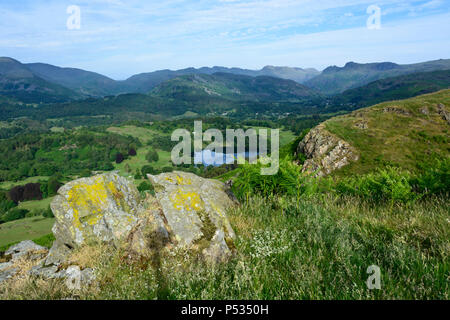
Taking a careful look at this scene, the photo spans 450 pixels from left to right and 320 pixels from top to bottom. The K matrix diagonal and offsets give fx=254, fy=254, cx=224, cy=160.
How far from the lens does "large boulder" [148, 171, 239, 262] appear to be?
590cm

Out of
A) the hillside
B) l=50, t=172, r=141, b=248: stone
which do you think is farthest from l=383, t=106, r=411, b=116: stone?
l=50, t=172, r=141, b=248: stone

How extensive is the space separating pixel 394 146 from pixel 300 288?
190ft

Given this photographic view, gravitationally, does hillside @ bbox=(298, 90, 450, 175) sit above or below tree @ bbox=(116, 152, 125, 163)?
above

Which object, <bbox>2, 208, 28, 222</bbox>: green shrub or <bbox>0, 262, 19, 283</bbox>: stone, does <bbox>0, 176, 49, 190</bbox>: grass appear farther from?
<bbox>0, 262, 19, 283</bbox>: stone

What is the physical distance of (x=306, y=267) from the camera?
4.59 metres

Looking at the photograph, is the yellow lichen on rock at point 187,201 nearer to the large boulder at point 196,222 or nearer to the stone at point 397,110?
the large boulder at point 196,222

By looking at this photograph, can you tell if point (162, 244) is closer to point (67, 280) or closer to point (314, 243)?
point (67, 280)

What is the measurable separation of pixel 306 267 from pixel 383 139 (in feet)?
191

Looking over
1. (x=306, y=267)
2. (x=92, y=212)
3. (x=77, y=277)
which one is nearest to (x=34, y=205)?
(x=92, y=212)

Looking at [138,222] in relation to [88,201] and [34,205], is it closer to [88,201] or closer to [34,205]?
[88,201]

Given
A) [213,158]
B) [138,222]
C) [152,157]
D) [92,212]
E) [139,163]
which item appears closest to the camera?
[138,222]

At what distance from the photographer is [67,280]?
5.38 meters

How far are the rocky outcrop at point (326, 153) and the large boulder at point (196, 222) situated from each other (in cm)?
4080
